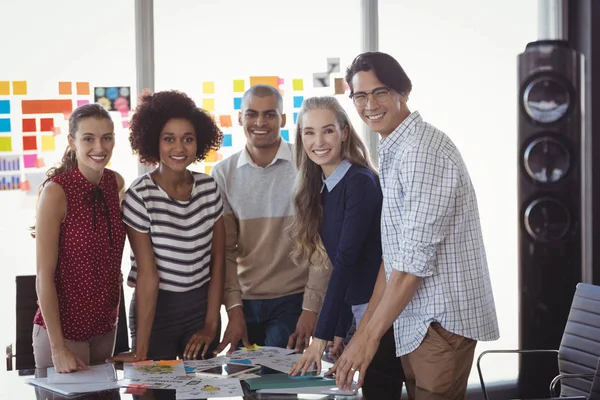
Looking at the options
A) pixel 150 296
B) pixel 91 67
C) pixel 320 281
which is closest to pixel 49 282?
pixel 150 296

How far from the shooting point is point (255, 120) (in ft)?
9.49

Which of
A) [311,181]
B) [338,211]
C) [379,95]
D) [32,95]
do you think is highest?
[32,95]

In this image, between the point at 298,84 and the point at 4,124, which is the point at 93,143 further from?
the point at 298,84

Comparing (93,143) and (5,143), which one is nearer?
(93,143)

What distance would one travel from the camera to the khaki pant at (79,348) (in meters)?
2.46

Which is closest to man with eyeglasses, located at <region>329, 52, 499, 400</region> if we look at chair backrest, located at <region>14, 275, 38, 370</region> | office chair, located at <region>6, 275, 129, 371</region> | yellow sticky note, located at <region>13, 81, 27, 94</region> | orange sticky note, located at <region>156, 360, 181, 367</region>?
orange sticky note, located at <region>156, 360, 181, 367</region>

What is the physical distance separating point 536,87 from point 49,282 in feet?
8.14

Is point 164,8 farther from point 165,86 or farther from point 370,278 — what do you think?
point 370,278

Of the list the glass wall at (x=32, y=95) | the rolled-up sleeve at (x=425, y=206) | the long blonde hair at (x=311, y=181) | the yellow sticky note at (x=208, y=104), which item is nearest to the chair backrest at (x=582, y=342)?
the long blonde hair at (x=311, y=181)

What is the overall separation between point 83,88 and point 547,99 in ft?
7.51

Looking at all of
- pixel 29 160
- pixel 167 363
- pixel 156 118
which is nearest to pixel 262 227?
pixel 156 118

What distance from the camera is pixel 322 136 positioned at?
2.44 meters

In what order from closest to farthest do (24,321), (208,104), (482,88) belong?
1. (24,321)
2. (208,104)
3. (482,88)

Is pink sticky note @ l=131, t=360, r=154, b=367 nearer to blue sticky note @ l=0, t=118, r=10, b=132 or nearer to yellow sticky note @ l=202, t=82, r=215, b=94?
blue sticky note @ l=0, t=118, r=10, b=132
